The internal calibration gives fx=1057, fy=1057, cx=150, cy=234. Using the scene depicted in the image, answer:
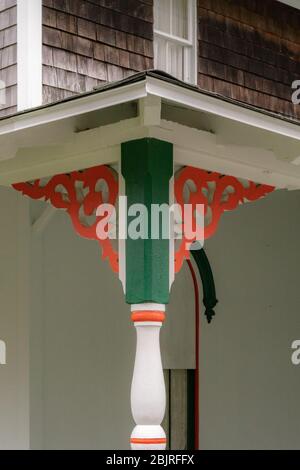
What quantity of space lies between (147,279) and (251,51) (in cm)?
530

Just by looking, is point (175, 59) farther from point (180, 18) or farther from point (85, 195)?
point (85, 195)

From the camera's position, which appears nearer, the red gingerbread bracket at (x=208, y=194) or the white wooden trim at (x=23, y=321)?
the red gingerbread bracket at (x=208, y=194)

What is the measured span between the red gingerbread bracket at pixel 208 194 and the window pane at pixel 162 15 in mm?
3173

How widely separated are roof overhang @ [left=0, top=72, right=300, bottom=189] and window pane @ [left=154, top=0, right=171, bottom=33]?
2993 millimetres

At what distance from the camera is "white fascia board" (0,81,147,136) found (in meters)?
7.46

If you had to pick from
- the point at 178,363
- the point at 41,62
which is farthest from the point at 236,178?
the point at 178,363

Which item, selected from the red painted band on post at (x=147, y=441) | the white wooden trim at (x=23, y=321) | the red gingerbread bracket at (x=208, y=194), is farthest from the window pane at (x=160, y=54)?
the red painted band on post at (x=147, y=441)

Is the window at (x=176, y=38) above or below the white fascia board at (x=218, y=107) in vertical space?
above

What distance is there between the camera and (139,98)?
24.4ft

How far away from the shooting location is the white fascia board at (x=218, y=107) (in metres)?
7.49

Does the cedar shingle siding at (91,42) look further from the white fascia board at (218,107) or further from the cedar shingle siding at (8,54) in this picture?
the white fascia board at (218,107)

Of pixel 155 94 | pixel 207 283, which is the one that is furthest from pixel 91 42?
pixel 207 283

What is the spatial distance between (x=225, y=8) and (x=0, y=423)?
210 inches
